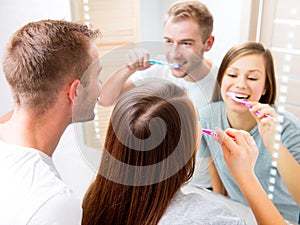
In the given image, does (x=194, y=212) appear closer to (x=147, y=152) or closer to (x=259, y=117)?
(x=147, y=152)

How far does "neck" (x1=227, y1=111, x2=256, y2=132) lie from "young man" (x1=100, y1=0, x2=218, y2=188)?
0.09m

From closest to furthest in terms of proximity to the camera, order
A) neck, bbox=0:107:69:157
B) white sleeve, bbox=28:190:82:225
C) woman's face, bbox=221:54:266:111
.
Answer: white sleeve, bbox=28:190:82:225 < neck, bbox=0:107:69:157 < woman's face, bbox=221:54:266:111

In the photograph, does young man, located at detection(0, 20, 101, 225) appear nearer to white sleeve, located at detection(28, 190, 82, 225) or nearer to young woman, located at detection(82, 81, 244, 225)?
white sleeve, located at detection(28, 190, 82, 225)

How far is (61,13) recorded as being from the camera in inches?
60.1

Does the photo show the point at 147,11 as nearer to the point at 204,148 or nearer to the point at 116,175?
the point at 204,148

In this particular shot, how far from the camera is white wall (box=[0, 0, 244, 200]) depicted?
37.8 inches

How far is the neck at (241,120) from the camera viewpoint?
0.97m

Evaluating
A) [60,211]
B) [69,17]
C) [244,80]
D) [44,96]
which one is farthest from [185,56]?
[69,17]

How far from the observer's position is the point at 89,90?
0.95 m

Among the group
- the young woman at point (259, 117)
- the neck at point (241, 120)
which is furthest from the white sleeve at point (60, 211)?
the neck at point (241, 120)

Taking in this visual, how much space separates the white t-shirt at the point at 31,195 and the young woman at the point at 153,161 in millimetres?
99

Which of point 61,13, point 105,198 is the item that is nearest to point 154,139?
point 105,198

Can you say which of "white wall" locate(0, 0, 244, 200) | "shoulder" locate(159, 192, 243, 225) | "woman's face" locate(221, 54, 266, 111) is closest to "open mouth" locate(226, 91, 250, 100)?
"woman's face" locate(221, 54, 266, 111)

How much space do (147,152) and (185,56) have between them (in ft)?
1.38
